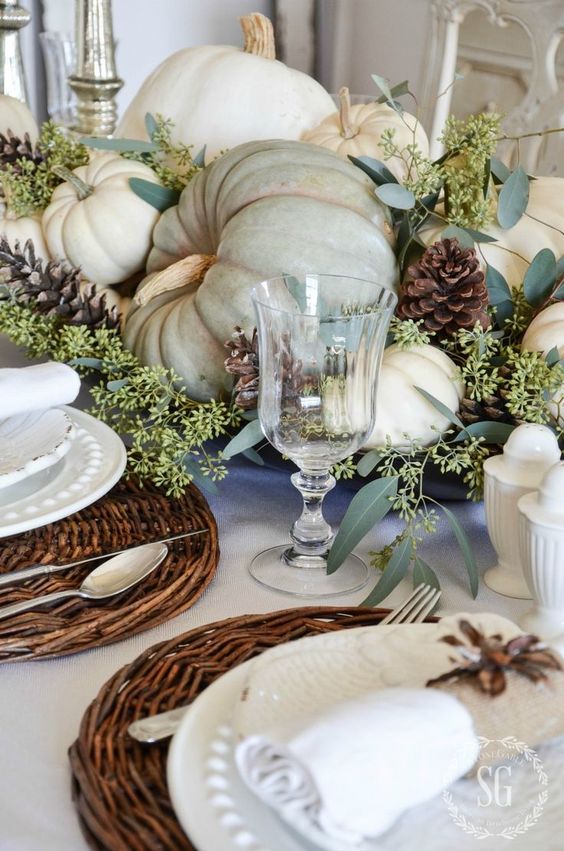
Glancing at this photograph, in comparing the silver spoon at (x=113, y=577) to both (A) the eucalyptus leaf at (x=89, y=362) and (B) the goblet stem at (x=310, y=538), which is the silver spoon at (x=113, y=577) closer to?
(B) the goblet stem at (x=310, y=538)

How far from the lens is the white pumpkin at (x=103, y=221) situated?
109 centimetres

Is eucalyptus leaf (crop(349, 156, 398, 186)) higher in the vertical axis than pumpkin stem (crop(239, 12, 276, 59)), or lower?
lower

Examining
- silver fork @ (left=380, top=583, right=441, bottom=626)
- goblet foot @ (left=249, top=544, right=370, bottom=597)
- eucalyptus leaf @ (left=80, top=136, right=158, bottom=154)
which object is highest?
eucalyptus leaf @ (left=80, top=136, right=158, bottom=154)

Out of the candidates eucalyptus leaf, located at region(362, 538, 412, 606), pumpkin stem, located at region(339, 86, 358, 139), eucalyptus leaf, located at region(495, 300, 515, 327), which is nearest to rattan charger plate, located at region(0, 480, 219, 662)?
eucalyptus leaf, located at region(362, 538, 412, 606)

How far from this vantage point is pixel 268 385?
698mm

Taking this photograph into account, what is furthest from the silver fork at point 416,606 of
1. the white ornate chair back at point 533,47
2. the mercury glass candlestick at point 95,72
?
the white ornate chair back at point 533,47

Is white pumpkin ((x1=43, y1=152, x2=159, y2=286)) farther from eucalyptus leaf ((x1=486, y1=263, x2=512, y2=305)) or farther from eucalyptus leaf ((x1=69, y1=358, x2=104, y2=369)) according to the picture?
eucalyptus leaf ((x1=486, y1=263, x2=512, y2=305))

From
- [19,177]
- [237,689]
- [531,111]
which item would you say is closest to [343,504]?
[237,689]

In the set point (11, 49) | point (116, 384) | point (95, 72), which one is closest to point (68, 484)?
point (116, 384)

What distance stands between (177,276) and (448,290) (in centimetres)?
30

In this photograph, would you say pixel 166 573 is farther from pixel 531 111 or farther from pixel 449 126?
pixel 531 111

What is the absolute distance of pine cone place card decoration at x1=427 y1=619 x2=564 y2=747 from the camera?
1.40ft

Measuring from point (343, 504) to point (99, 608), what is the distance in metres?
0.27

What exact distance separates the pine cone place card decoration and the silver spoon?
280 millimetres
